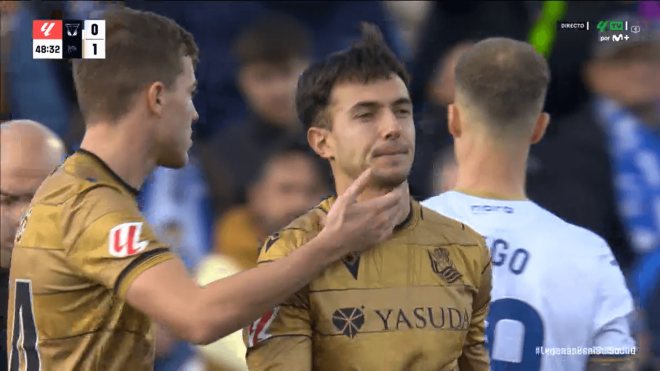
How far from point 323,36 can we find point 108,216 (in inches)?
92.5

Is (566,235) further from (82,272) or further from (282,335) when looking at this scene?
(82,272)

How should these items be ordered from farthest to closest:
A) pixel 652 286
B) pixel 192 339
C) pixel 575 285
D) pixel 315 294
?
1. pixel 652 286
2. pixel 575 285
3. pixel 315 294
4. pixel 192 339

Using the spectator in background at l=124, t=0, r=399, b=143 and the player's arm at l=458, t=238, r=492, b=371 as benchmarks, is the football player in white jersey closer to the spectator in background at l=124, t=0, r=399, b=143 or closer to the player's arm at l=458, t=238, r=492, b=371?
the player's arm at l=458, t=238, r=492, b=371

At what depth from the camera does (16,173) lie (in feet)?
12.4

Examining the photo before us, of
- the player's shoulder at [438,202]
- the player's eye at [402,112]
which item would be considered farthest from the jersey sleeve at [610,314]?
the player's eye at [402,112]

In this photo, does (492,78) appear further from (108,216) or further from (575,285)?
(108,216)

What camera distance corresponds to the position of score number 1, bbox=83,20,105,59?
2.77 meters

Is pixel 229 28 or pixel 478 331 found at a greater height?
pixel 229 28

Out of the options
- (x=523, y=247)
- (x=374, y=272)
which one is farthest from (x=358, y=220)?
(x=523, y=247)

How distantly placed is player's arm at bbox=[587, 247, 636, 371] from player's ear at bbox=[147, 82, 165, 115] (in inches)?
71.7

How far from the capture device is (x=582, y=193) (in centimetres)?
430

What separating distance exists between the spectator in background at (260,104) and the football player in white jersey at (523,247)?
118 cm

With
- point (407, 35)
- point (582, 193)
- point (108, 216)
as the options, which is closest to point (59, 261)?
point (108, 216)

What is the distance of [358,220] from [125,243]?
0.63 metres
